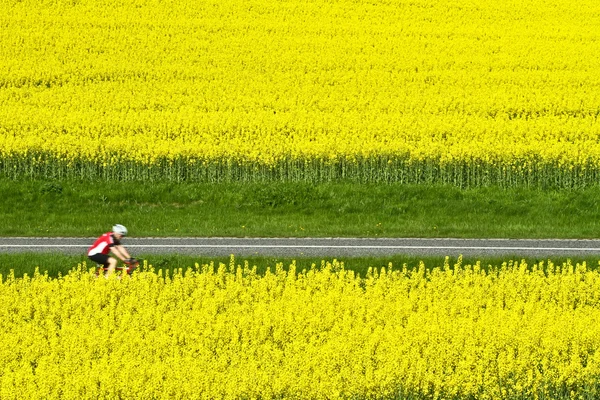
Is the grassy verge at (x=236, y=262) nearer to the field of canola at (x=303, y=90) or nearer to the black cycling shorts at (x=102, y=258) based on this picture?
the black cycling shorts at (x=102, y=258)

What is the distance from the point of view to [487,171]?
30422 millimetres

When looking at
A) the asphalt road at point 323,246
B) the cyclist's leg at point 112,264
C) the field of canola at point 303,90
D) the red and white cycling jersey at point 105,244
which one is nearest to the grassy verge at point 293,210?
the asphalt road at point 323,246

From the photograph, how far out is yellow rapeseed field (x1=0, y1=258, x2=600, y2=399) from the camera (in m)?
12.5

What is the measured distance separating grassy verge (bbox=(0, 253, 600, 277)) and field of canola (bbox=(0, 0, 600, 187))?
856 cm

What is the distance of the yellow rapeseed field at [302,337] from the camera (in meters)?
12.5

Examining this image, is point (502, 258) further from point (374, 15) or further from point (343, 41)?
point (374, 15)

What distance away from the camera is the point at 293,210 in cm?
2753

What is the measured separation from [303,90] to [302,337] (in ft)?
78.1

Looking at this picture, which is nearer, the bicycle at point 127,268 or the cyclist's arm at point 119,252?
the bicycle at point 127,268

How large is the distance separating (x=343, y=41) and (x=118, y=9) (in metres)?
9.83

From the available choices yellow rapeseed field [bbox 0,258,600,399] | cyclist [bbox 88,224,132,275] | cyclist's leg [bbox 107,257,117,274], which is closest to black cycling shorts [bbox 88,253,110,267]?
cyclist [bbox 88,224,132,275]

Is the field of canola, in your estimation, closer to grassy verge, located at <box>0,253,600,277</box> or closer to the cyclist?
grassy verge, located at <box>0,253,600,277</box>

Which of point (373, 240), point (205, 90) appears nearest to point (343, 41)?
point (205, 90)

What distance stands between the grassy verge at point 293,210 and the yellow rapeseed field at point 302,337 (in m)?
7.79
